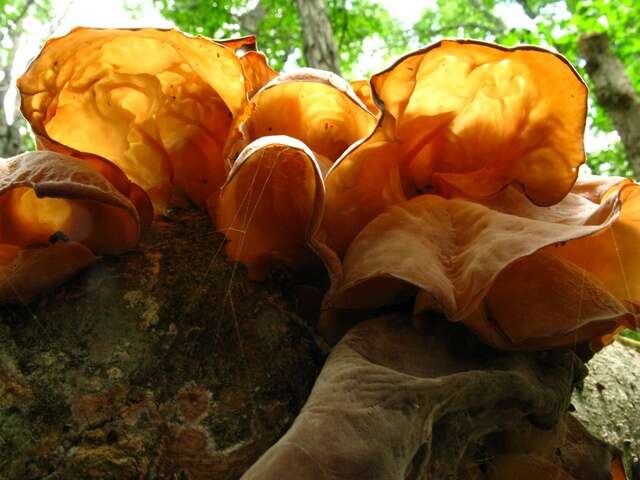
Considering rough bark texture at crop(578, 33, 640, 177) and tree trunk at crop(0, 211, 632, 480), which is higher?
rough bark texture at crop(578, 33, 640, 177)

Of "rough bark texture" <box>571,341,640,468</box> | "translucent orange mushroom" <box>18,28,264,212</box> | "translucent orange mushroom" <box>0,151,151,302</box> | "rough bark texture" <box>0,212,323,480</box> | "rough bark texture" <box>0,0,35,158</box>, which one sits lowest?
"rough bark texture" <box>0,0,35,158</box>

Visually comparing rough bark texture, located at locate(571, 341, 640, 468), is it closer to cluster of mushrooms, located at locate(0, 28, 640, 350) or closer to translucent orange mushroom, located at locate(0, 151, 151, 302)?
cluster of mushrooms, located at locate(0, 28, 640, 350)

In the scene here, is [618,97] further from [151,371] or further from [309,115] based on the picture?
[151,371]

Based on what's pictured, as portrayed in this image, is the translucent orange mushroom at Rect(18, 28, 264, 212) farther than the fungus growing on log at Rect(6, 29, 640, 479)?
Yes

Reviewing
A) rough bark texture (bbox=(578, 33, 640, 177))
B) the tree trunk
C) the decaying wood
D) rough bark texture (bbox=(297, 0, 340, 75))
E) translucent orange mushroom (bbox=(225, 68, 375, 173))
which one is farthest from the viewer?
rough bark texture (bbox=(578, 33, 640, 177))

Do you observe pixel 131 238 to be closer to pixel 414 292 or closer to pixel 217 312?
pixel 217 312

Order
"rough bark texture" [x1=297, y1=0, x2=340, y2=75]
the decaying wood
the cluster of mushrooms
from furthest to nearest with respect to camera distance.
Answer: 1. "rough bark texture" [x1=297, y1=0, x2=340, y2=75]
2. the cluster of mushrooms
3. the decaying wood

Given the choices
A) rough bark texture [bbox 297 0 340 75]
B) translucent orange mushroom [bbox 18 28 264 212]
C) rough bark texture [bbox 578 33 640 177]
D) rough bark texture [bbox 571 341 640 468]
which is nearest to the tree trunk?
translucent orange mushroom [bbox 18 28 264 212]
